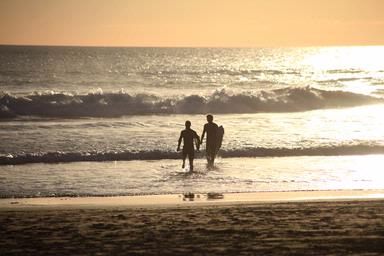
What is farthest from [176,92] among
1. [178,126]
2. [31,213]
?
[31,213]

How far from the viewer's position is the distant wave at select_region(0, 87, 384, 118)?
40719 mm

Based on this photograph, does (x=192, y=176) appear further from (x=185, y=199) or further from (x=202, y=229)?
(x=202, y=229)

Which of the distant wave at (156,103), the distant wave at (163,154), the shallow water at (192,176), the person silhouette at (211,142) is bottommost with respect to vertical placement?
the shallow water at (192,176)

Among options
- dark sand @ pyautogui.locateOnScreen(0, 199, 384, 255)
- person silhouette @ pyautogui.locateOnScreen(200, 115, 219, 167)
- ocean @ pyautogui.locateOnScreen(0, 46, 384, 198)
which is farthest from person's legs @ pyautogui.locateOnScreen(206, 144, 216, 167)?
dark sand @ pyautogui.locateOnScreen(0, 199, 384, 255)

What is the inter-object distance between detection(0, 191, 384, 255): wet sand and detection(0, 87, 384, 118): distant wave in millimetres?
27011

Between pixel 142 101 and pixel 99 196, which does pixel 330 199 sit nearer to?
pixel 99 196

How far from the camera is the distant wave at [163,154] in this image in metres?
22.3

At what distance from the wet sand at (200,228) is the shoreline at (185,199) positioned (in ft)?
0.20

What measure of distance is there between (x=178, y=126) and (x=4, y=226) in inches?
845

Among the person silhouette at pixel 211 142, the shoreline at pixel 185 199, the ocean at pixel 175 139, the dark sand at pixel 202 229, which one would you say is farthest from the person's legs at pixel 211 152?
the dark sand at pixel 202 229

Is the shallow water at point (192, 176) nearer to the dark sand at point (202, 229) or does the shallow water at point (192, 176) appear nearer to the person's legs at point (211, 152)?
the person's legs at point (211, 152)

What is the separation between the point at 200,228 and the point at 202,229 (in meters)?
0.08

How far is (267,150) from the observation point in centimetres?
2358

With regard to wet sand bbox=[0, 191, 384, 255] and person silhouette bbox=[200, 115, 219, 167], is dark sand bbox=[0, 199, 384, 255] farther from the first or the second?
person silhouette bbox=[200, 115, 219, 167]
